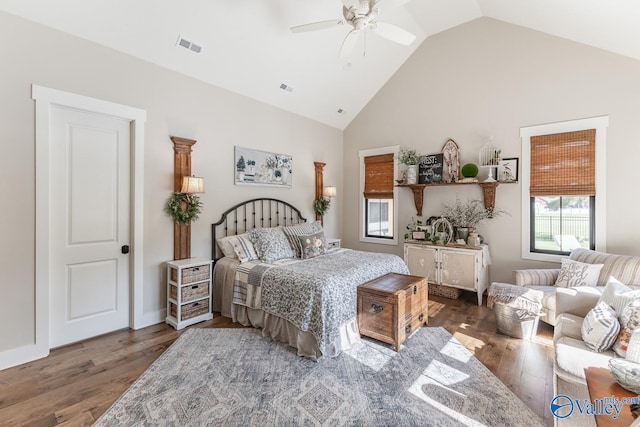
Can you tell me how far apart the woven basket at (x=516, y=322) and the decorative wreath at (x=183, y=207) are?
12.4ft

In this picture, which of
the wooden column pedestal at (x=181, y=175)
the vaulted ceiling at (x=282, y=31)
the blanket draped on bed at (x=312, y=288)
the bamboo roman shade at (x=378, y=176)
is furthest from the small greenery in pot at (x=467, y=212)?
the wooden column pedestal at (x=181, y=175)

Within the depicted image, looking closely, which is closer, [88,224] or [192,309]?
[88,224]

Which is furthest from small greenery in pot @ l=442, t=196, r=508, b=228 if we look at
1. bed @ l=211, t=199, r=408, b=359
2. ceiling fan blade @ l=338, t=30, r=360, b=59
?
ceiling fan blade @ l=338, t=30, r=360, b=59

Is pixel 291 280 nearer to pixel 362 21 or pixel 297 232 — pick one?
pixel 297 232

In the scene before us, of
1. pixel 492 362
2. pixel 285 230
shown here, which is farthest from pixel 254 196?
pixel 492 362

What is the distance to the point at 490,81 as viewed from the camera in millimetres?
4371

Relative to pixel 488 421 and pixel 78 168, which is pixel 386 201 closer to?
pixel 488 421

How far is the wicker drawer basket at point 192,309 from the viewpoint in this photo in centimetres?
334

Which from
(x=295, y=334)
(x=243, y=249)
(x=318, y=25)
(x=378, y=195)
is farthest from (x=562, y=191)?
(x=243, y=249)

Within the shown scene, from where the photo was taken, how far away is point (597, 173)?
3.62 metres

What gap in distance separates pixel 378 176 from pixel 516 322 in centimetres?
338

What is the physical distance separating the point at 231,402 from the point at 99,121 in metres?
3.11

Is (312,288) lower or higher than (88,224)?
lower

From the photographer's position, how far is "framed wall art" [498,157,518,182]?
13.7 ft
